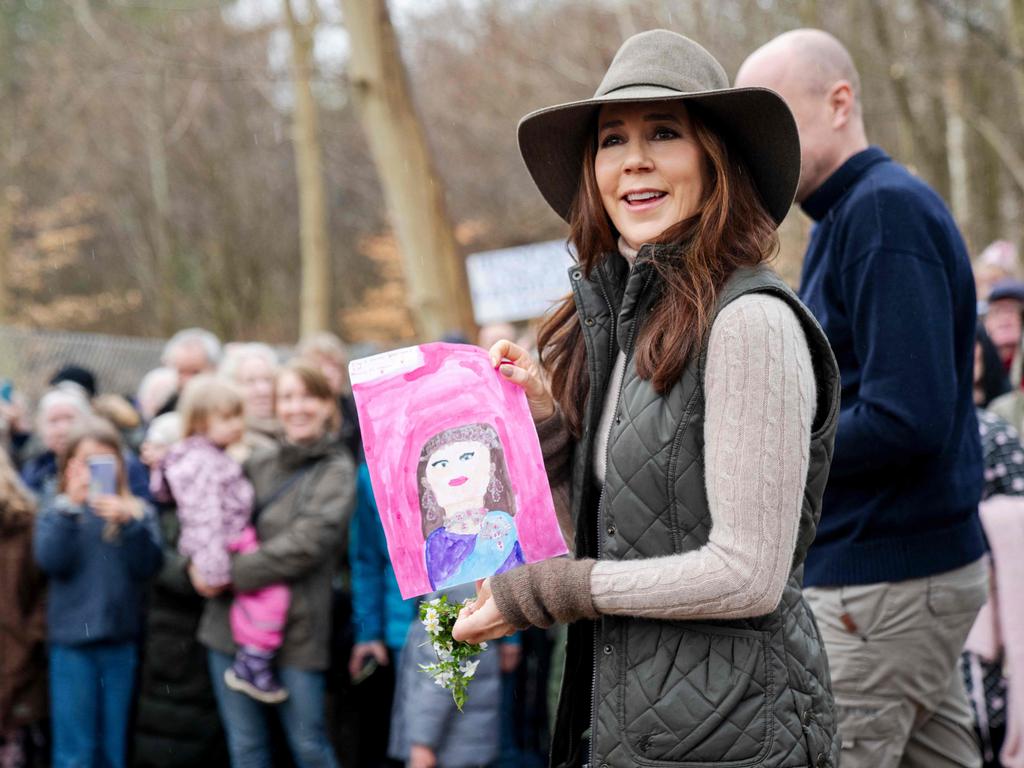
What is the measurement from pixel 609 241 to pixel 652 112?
29 centimetres

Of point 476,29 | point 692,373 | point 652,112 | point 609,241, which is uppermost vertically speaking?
point 476,29

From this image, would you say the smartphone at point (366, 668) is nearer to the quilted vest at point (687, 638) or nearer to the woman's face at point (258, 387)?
the woman's face at point (258, 387)

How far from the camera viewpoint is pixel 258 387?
690cm

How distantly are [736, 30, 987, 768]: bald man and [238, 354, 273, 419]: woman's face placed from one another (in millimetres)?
4335

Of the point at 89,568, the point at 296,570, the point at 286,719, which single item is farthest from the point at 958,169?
the point at 89,568

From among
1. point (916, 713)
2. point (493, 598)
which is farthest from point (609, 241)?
point (916, 713)

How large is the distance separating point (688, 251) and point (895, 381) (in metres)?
0.94

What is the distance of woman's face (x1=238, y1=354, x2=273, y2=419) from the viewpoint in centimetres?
687

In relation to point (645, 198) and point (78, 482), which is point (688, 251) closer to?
point (645, 198)

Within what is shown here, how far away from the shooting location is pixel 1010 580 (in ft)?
13.7

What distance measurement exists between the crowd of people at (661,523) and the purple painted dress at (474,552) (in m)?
0.06

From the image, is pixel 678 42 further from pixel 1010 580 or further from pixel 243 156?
pixel 243 156

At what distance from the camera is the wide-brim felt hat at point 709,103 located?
7.39 ft

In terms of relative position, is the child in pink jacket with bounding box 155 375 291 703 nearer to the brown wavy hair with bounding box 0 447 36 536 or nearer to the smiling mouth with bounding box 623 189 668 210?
the brown wavy hair with bounding box 0 447 36 536
